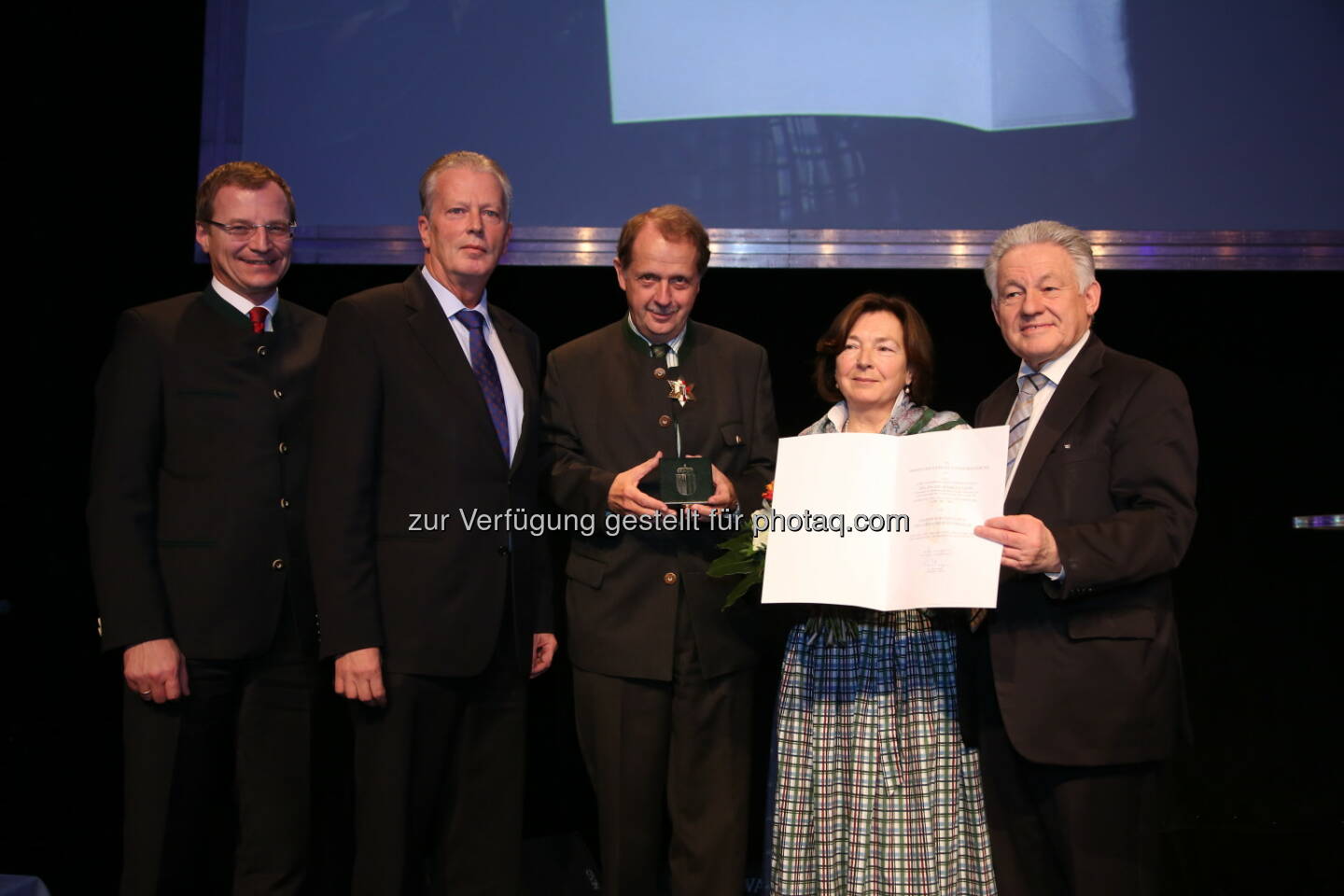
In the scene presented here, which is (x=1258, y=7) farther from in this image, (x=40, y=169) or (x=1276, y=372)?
(x=40, y=169)

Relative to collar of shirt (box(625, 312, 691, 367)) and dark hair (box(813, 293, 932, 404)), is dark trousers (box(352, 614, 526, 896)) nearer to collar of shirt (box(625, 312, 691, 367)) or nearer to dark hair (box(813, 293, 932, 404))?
collar of shirt (box(625, 312, 691, 367))

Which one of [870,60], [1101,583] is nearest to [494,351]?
[1101,583]

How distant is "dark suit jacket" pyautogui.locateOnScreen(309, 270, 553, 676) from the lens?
2168mm

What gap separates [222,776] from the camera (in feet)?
7.58

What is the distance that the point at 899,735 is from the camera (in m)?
2.32

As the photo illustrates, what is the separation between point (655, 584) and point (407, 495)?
61 centimetres

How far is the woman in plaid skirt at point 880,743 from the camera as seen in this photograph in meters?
2.29

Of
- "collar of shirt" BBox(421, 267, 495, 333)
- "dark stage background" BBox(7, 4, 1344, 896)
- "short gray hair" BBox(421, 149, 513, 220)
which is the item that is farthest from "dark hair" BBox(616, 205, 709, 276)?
"dark stage background" BBox(7, 4, 1344, 896)

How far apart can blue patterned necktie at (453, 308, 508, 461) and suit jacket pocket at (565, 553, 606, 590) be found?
35 cm

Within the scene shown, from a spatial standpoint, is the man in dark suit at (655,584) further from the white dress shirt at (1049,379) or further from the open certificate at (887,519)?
the white dress shirt at (1049,379)

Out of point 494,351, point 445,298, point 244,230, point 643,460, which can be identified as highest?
point 244,230

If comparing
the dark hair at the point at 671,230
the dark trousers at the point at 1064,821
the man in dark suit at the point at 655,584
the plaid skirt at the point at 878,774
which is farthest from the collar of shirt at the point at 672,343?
the dark trousers at the point at 1064,821

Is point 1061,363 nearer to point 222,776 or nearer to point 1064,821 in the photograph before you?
point 1064,821

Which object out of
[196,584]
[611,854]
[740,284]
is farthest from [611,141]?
[611,854]
